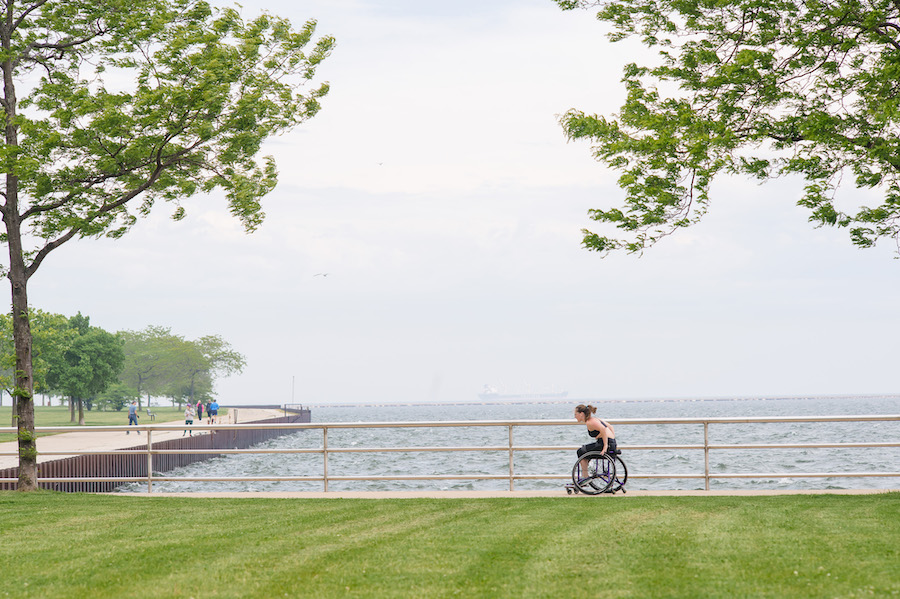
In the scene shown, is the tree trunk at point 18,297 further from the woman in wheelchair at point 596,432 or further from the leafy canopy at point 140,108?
the woman in wheelchair at point 596,432

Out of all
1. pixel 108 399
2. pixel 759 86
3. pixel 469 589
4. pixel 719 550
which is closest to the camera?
pixel 469 589

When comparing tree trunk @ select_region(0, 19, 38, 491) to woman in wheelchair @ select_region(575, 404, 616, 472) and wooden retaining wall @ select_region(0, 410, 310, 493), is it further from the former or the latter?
woman in wheelchair @ select_region(575, 404, 616, 472)

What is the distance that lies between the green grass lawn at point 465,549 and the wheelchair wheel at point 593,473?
40.4 inches

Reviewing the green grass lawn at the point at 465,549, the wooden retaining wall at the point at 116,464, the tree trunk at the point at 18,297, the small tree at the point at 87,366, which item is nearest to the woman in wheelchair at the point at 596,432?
the green grass lawn at the point at 465,549

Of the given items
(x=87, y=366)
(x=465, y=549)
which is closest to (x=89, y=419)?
(x=87, y=366)

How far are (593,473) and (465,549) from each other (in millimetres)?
5898

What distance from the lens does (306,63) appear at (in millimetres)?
18953

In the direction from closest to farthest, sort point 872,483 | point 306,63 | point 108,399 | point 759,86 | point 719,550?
1. point 719,550
2. point 759,86
3. point 306,63
4. point 872,483
5. point 108,399

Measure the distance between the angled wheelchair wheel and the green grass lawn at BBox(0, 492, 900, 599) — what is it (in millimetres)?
1027

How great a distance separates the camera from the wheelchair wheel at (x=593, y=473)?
46.8 feet

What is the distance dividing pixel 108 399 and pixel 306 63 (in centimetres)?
12001

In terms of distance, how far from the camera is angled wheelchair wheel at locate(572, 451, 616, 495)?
46.8 ft

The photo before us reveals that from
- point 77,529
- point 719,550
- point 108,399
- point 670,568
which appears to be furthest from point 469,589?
point 108,399

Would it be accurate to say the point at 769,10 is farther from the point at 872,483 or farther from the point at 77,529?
the point at 872,483
